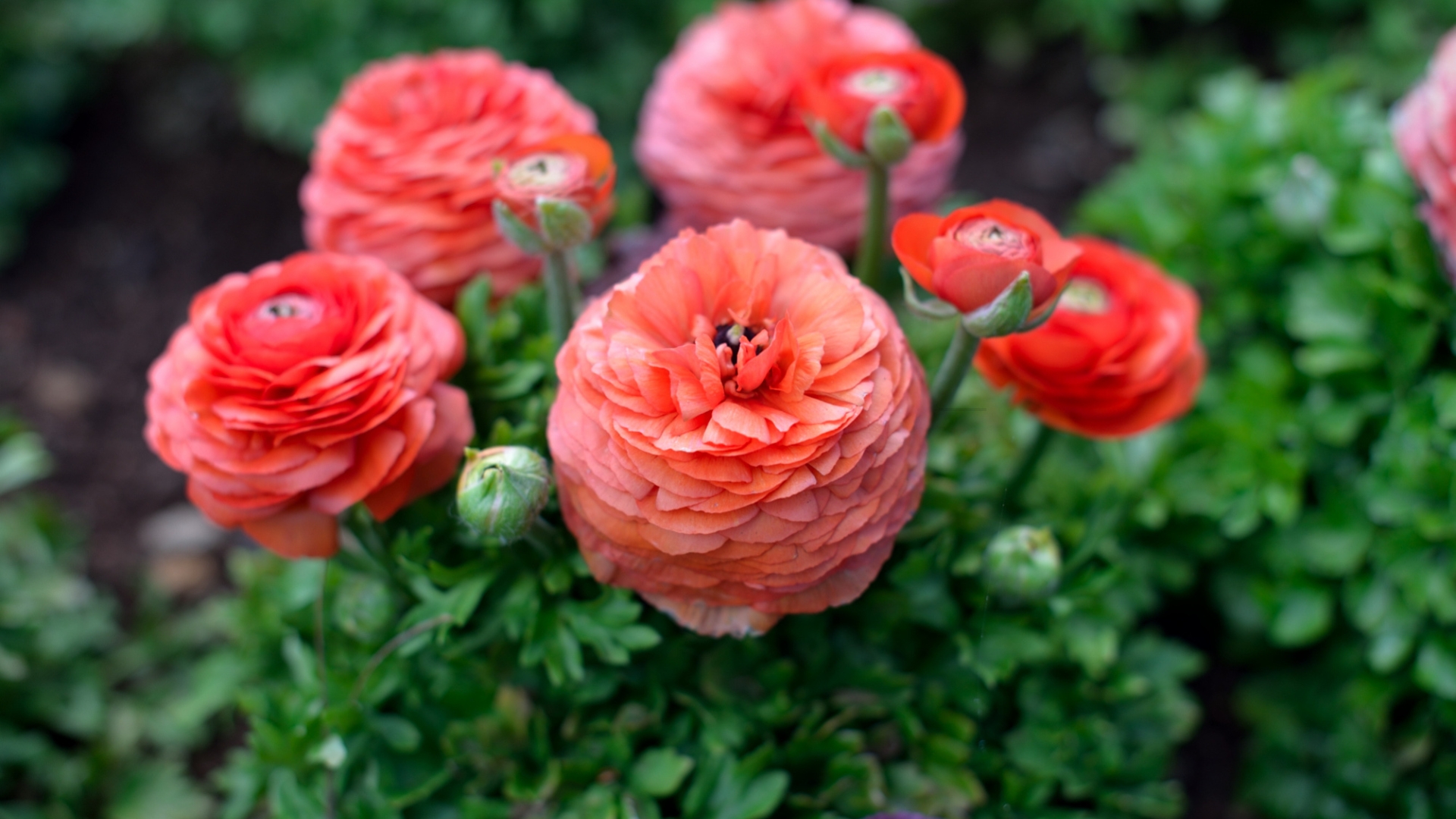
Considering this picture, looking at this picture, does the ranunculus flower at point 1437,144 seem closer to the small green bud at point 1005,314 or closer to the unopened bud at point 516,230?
the small green bud at point 1005,314

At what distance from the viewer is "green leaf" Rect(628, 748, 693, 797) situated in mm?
988

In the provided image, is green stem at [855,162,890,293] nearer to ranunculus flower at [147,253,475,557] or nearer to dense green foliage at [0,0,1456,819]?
dense green foliage at [0,0,1456,819]

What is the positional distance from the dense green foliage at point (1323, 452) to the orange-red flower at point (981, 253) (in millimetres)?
564

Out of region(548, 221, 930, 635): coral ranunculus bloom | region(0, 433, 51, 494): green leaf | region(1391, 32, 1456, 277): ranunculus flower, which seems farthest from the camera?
region(0, 433, 51, 494): green leaf

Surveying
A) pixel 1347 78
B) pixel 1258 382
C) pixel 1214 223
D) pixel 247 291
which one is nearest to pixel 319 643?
pixel 247 291

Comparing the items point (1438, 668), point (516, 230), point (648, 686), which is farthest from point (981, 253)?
point (1438, 668)

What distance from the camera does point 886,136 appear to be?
984mm

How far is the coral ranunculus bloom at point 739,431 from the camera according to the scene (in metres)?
0.75

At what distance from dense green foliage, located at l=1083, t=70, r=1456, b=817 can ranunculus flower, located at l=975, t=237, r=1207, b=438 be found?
0.99 feet

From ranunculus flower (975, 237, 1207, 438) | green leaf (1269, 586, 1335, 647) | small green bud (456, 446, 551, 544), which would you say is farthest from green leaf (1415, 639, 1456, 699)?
small green bud (456, 446, 551, 544)

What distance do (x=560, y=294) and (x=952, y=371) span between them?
38 centimetres

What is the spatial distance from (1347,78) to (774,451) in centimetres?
135

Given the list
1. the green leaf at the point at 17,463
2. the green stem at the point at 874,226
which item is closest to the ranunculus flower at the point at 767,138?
the green stem at the point at 874,226

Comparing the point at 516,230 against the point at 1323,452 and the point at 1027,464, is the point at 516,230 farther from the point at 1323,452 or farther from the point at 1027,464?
the point at 1323,452
